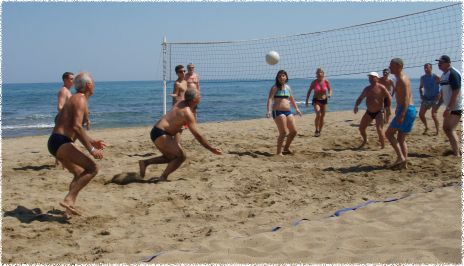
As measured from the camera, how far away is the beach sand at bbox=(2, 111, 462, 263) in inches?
139

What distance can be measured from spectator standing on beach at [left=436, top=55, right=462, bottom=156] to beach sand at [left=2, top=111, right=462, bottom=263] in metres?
0.54

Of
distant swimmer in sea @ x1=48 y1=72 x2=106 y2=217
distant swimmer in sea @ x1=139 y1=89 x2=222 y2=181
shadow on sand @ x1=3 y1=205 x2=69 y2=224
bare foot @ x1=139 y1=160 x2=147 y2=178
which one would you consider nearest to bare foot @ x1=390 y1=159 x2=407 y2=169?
distant swimmer in sea @ x1=139 y1=89 x2=222 y2=181

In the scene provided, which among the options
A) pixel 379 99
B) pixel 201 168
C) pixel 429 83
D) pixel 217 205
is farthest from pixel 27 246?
pixel 429 83

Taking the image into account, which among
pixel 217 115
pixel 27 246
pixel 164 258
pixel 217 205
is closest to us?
pixel 164 258

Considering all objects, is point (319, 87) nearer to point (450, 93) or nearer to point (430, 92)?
point (430, 92)

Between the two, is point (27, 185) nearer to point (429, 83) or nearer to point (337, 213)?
point (337, 213)

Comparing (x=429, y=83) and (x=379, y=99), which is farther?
(x=429, y=83)

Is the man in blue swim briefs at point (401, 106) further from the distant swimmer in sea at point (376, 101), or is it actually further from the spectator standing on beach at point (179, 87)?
the spectator standing on beach at point (179, 87)

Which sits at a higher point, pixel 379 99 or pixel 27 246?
pixel 379 99

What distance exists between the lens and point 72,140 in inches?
182

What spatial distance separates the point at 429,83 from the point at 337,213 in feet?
19.4

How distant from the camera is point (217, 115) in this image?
67.7 ft

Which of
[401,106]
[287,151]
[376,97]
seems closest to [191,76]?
[287,151]

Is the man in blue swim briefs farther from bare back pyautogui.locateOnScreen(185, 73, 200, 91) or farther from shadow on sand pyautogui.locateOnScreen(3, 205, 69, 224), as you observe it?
bare back pyautogui.locateOnScreen(185, 73, 200, 91)
